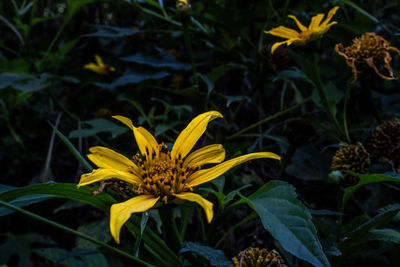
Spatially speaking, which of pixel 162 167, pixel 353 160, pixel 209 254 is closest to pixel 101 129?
pixel 162 167

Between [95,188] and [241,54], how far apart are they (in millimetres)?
930

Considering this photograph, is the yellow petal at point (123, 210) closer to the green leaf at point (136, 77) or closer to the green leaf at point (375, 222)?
the green leaf at point (375, 222)

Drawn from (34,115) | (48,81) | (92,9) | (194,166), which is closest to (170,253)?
(194,166)

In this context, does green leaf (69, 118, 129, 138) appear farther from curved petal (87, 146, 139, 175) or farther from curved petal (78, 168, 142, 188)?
curved petal (78, 168, 142, 188)

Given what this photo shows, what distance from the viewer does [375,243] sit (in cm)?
74

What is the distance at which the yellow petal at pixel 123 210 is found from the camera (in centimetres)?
48

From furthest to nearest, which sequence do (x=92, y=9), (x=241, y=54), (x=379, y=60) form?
(x=92, y=9) → (x=241, y=54) → (x=379, y=60)

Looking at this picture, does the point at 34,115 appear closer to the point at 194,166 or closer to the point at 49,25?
the point at 49,25

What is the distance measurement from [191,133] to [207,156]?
6 cm

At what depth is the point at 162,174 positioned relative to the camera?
64 centimetres

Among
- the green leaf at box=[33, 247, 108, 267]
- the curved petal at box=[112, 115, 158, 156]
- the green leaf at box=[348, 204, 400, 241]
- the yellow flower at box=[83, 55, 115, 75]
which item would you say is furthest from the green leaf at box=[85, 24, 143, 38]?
the green leaf at box=[348, 204, 400, 241]

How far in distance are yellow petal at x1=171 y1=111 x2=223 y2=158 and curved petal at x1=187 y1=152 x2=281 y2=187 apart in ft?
0.21

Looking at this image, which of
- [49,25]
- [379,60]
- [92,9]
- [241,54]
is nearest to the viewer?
[379,60]

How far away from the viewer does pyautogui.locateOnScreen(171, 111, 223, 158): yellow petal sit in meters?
0.69
